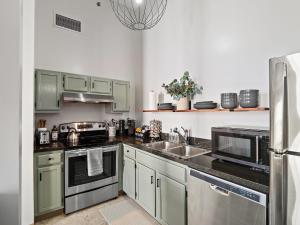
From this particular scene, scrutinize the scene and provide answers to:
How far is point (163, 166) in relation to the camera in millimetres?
2078

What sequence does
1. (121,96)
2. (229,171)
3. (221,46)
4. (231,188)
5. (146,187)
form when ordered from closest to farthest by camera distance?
(231,188) → (229,171) → (221,46) → (146,187) → (121,96)

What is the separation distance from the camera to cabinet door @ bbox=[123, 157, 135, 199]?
2648 mm

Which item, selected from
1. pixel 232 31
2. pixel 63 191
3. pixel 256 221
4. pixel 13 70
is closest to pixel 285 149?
pixel 256 221

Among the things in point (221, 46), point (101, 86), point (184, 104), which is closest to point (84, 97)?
point (101, 86)

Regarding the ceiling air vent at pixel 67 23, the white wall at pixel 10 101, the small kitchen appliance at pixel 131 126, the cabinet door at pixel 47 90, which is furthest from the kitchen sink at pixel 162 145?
the ceiling air vent at pixel 67 23

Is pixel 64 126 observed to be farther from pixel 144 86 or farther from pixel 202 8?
pixel 202 8

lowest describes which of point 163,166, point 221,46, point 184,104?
point 163,166

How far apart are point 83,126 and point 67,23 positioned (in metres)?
1.77

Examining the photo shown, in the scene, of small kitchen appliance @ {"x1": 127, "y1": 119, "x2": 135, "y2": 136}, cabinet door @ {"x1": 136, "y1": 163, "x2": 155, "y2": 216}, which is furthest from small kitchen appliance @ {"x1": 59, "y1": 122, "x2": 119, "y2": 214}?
small kitchen appliance @ {"x1": 127, "y1": 119, "x2": 135, "y2": 136}

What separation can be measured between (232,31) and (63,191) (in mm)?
2996

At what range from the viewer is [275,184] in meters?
0.99

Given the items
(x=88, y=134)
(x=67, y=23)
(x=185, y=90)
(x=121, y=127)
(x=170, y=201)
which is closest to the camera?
(x=170, y=201)

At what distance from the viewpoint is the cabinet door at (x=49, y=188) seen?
222 cm

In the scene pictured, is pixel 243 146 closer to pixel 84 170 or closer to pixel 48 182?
pixel 84 170
